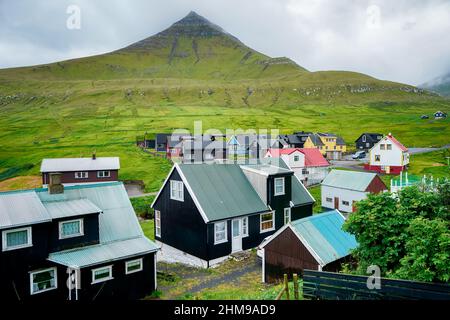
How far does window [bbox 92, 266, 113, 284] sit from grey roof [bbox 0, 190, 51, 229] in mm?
4249

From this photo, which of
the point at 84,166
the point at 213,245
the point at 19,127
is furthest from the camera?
the point at 19,127

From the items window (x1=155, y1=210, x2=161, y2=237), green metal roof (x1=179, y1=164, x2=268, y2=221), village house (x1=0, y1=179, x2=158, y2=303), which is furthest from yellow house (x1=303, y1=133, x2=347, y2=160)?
village house (x1=0, y1=179, x2=158, y2=303)

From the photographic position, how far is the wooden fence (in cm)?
1279

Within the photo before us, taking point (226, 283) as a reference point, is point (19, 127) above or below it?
above

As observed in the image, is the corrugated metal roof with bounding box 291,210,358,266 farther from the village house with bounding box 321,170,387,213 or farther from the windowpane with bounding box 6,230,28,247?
the village house with bounding box 321,170,387,213

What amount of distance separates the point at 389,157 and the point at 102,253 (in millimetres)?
66789

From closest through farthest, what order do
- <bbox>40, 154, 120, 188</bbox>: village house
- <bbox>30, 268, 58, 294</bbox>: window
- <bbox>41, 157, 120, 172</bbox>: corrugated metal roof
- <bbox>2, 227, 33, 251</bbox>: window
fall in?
<bbox>2, 227, 33, 251</bbox>: window < <bbox>30, 268, 58, 294</bbox>: window < <bbox>40, 154, 120, 188</bbox>: village house < <bbox>41, 157, 120, 172</bbox>: corrugated metal roof

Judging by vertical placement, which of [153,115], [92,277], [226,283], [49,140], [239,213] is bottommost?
[226,283]
